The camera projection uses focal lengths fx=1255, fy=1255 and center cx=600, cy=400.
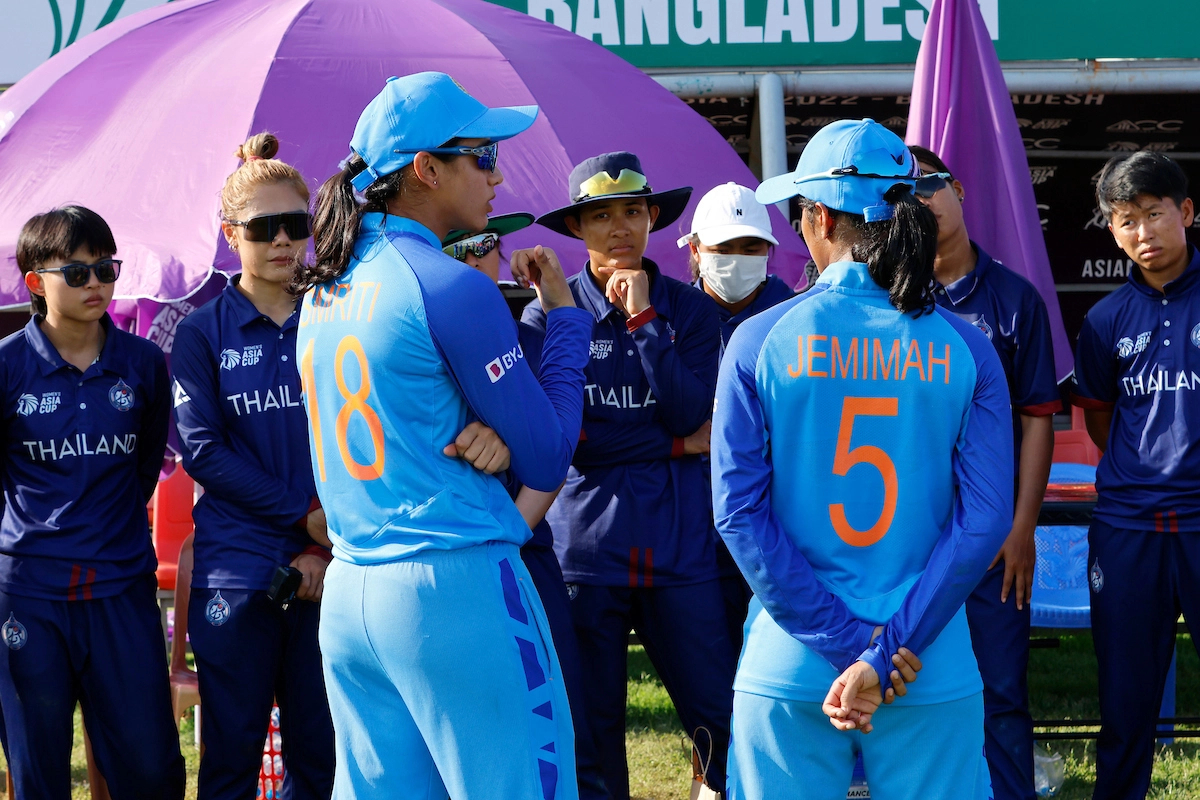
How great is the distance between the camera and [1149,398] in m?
3.68

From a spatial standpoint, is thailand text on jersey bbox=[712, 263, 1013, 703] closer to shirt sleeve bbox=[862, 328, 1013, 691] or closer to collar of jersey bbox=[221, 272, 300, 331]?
shirt sleeve bbox=[862, 328, 1013, 691]

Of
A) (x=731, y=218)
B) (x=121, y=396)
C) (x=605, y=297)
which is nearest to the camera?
(x=121, y=396)

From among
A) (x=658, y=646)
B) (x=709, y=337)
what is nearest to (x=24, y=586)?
(x=658, y=646)

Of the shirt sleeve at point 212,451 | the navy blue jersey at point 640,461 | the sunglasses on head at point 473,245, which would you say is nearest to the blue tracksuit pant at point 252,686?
the shirt sleeve at point 212,451

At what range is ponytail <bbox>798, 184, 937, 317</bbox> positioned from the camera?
7.43ft

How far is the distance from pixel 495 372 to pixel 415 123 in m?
0.48

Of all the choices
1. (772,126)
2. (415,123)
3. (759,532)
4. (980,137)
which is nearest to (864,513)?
(759,532)

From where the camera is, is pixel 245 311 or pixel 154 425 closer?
pixel 245 311

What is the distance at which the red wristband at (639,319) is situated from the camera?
360 cm

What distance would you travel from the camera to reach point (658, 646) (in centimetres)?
372

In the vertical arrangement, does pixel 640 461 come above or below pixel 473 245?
below

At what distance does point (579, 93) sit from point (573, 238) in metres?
0.82

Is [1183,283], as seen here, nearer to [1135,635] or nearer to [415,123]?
[1135,635]

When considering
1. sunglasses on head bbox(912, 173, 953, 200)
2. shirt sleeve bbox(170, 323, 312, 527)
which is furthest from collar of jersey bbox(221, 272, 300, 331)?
sunglasses on head bbox(912, 173, 953, 200)
